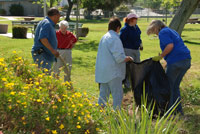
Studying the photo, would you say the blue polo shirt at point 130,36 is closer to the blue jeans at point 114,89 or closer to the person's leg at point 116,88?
the blue jeans at point 114,89

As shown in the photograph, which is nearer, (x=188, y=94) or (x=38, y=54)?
(x=38, y=54)

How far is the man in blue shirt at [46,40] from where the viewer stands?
5941 mm

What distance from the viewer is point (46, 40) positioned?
5.94 m

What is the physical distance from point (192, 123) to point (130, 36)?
2961 millimetres

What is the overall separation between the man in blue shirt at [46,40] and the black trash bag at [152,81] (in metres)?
1.43

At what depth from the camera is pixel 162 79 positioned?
610 cm

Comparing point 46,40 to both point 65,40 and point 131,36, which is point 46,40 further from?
point 131,36

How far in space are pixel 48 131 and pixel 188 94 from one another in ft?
15.8

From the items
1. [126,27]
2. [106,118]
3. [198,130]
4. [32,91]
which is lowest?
[198,130]

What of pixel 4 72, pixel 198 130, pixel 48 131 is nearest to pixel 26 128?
pixel 48 131

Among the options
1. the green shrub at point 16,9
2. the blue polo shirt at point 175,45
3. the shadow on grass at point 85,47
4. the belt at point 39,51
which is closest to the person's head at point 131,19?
the blue polo shirt at point 175,45

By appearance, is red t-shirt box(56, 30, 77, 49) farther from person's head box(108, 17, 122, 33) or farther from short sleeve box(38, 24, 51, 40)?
person's head box(108, 17, 122, 33)

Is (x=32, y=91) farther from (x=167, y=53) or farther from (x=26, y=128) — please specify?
(x=167, y=53)

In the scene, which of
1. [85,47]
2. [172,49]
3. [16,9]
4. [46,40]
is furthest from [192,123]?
[16,9]
